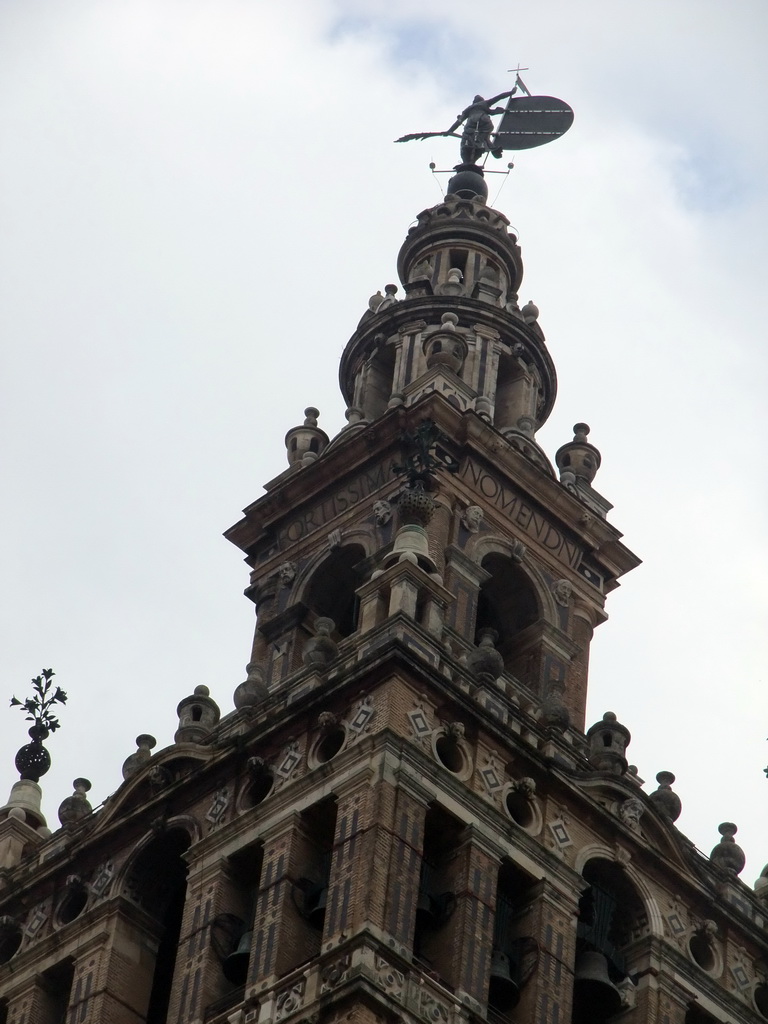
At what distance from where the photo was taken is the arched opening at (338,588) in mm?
69562

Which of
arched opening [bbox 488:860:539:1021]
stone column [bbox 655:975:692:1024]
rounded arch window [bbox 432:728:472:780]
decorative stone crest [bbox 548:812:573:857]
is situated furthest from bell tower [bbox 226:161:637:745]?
stone column [bbox 655:975:692:1024]

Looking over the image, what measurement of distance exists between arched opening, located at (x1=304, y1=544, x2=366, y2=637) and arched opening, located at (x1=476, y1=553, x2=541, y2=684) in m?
2.66

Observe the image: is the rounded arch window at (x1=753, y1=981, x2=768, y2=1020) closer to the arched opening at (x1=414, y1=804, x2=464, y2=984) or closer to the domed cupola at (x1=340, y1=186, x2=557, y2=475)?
the arched opening at (x1=414, y1=804, x2=464, y2=984)

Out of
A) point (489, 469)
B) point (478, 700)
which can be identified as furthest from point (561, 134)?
point (478, 700)

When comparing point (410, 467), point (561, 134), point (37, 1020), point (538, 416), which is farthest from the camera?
point (561, 134)

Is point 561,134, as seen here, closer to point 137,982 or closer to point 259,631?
point 259,631

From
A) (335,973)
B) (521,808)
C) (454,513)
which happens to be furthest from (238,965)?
(454,513)

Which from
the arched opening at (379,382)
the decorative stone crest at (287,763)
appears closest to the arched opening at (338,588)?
the arched opening at (379,382)

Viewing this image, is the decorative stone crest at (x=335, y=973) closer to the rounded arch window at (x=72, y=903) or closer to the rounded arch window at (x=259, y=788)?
the rounded arch window at (x=259, y=788)

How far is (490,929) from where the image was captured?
57125 millimetres

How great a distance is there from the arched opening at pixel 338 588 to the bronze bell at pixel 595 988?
1224 cm

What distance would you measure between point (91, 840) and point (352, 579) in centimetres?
995

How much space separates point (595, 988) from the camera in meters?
58.9

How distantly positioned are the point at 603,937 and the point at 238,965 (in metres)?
7.03
